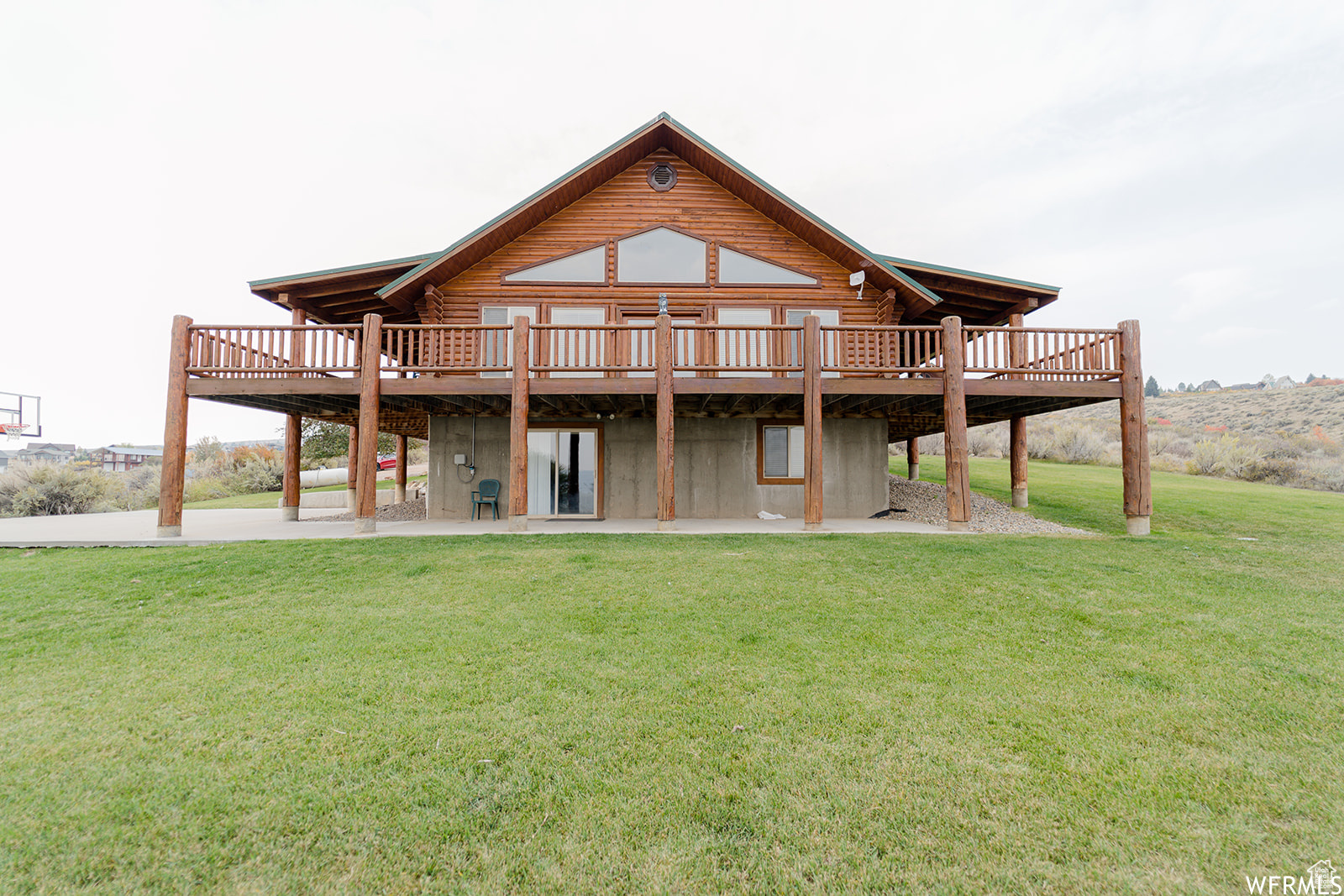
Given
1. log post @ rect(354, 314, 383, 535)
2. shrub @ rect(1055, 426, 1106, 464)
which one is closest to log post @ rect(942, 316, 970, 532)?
log post @ rect(354, 314, 383, 535)

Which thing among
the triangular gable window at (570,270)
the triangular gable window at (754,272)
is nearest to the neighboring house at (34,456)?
the triangular gable window at (570,270)

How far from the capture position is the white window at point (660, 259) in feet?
41.8

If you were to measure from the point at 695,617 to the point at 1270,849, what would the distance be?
133 inches

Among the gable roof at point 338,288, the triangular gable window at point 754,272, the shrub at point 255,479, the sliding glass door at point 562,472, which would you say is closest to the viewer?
the gable roof at point 338,288

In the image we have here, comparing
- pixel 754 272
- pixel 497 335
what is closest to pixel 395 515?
pixel 497 335

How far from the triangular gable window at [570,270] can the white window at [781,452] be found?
17.6ft

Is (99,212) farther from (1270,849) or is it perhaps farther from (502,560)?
(1270,849)

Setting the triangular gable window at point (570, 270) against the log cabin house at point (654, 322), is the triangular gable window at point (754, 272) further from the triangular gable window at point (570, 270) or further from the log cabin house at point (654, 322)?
the triangular gable window at point (570, 270)

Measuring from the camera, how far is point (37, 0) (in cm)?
1680

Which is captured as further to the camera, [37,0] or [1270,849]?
[37,0]

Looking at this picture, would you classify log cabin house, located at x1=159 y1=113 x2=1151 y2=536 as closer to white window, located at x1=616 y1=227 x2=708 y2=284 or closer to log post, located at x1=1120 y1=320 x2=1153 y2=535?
white window, located at x1=616 y1=227 x2=708 y2=284

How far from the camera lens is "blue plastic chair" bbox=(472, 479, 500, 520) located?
1200cm

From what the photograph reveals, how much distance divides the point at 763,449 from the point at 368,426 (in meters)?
8.12

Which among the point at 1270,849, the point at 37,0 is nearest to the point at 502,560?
the point at 1270,849
